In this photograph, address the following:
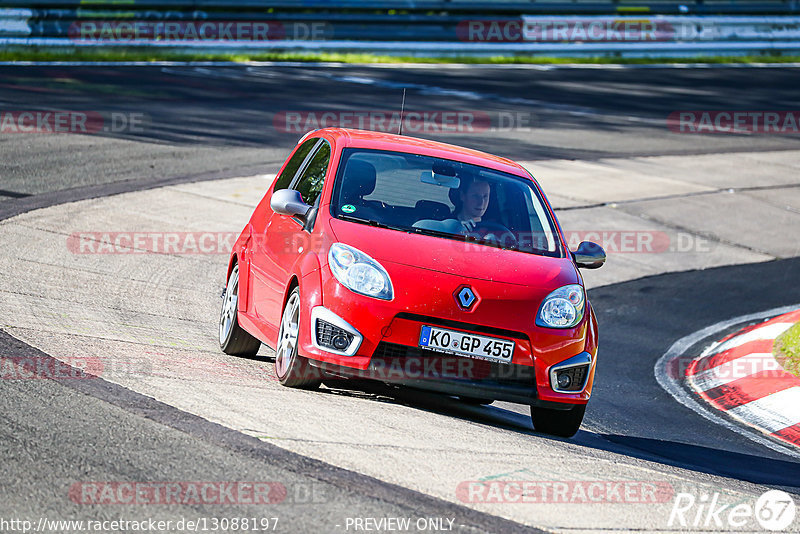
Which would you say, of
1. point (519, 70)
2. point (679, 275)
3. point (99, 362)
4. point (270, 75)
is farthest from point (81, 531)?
point (519, 70)

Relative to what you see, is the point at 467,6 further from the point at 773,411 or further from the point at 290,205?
the point at 290,205

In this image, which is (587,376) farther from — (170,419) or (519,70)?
(519,70)

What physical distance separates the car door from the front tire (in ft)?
0.72

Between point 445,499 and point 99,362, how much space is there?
2614 mm

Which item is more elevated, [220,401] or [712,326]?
[220,401]

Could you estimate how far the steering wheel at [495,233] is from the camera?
7.20m

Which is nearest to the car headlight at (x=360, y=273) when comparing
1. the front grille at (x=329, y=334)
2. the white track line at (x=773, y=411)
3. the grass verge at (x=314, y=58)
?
the front grille at (x=329, y=334)

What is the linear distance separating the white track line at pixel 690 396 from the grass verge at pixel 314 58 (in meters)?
15.7

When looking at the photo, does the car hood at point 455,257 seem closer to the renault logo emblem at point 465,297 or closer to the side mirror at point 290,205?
the renault logo emblem at point 465,297

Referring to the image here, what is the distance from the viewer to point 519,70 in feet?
87.9

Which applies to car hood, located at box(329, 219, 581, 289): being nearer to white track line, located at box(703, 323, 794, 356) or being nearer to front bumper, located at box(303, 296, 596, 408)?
front bumper, located at box(303, 296, 596, 408)

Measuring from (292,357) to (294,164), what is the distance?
206 centimetres

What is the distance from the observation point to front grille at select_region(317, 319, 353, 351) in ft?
20.7

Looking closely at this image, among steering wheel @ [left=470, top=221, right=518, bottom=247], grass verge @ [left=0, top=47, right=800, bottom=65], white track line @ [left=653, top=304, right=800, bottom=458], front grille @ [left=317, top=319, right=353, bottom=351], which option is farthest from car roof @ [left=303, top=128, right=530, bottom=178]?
grass verge @ [left=0, top=47, right=800, bottom=65]
